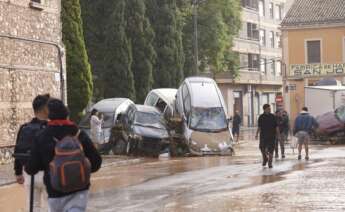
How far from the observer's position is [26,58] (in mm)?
26891

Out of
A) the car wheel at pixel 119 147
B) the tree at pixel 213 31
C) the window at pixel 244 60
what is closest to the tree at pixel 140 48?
the tree at pixel 213 31

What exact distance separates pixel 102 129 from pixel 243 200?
17.5 m

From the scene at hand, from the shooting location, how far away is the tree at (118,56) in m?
41.1

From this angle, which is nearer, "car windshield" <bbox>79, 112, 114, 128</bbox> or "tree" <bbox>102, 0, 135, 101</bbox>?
"car windshield" <bbox>79, 112, 114, 128</bbox>

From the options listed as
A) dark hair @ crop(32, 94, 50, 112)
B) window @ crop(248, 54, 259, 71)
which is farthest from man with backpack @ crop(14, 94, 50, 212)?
window @ crop(248, 54, 259, 71)

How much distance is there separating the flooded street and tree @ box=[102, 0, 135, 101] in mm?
16914

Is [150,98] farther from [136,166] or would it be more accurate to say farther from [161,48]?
[136,166]

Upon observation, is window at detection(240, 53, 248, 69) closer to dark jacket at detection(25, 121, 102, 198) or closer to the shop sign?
the shop sign

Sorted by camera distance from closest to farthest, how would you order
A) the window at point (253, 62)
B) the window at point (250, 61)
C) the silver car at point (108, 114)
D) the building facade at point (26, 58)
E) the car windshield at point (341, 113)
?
the building facade at point (26, 58)
the silver car at point (108, 114)
the car windshield at point (341, 113)
the window at point (250, 61)
the window at point (253, 62)

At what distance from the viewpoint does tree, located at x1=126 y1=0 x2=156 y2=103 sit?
141ft

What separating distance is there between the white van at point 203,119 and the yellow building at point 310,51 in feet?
79.4

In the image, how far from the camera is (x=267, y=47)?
82625 millimetres

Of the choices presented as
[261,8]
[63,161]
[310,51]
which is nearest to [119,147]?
[63,161]

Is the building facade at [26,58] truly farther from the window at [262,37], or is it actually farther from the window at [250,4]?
the window at [262,37]
